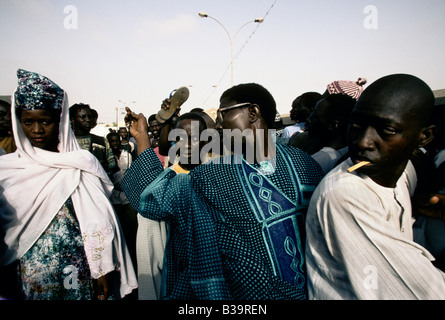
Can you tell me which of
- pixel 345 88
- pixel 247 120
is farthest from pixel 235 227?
pixel 345 88

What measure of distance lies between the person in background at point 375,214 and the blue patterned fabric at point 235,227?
18cm

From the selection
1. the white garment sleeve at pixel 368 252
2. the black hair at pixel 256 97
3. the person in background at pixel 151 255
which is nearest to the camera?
the white garment sleeve at pixel 368 252

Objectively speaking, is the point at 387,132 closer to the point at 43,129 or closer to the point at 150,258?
the point at 150,258

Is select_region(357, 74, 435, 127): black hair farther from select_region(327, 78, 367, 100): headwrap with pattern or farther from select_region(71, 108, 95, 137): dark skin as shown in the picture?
select_region(71, 108, 95, 137): dark skin

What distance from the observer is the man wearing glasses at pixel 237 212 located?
136 cm

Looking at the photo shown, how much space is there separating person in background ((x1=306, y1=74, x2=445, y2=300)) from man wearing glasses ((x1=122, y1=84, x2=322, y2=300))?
19 centimetres

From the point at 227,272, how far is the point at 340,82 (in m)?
2.52

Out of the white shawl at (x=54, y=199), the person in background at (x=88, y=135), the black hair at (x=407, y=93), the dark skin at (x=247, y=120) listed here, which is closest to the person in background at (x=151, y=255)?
the white shawl at (x=54, y=199)

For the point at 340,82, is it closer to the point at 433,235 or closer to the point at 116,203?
the point at 433,235

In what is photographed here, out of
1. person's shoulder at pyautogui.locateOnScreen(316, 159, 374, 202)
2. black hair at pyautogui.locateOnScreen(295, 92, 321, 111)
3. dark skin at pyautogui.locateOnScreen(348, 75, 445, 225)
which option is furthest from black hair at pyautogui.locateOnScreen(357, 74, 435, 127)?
black hair at pyautogui.locateOnScreen(295, 92, 321, 111)

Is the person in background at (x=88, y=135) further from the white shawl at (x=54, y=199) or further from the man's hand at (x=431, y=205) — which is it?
the man's hand at (x=431, y=205)

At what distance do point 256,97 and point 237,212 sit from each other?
2.87 ft

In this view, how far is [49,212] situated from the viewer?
176cm

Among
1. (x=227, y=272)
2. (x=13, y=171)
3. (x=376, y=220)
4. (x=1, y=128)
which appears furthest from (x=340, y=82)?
(x=1, y=128)
